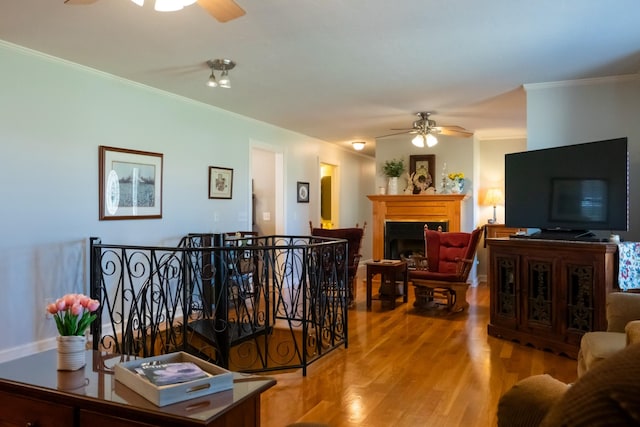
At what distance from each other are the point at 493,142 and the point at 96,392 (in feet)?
25.5

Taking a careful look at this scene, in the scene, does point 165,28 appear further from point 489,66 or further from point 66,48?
point 489,66

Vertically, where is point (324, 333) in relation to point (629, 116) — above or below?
below

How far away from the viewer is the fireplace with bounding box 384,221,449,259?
7773 millimetres

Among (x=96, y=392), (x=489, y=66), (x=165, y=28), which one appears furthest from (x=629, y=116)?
(x=96, y=392)

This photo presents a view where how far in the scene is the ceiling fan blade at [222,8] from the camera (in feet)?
7.53

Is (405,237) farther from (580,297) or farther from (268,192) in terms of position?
(580,297)

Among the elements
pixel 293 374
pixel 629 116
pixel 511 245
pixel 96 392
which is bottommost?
pixel 293 374

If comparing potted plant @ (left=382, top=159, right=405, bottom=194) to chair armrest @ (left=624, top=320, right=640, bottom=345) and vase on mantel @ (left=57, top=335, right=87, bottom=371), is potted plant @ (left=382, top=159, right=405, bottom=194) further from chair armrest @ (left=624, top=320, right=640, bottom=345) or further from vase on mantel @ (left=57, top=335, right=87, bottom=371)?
vase on mantel @ (left=57, top=335, right=87, bottom=371)

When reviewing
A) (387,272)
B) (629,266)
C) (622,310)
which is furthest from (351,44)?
(387,272)

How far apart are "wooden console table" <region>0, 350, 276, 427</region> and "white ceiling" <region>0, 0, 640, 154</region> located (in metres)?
2.25

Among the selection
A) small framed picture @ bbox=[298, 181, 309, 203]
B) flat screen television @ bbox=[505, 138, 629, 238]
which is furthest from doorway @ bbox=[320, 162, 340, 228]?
flat screen television @ bbox=[505, 138, 629, 238]

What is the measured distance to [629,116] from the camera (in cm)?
446

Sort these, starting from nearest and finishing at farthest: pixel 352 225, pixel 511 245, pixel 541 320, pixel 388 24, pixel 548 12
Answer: pixel 548 12
pixel 388 24
pixel 541 320
pixel 511 245
pixel 352 225

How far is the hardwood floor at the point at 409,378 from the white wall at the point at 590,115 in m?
1.77
